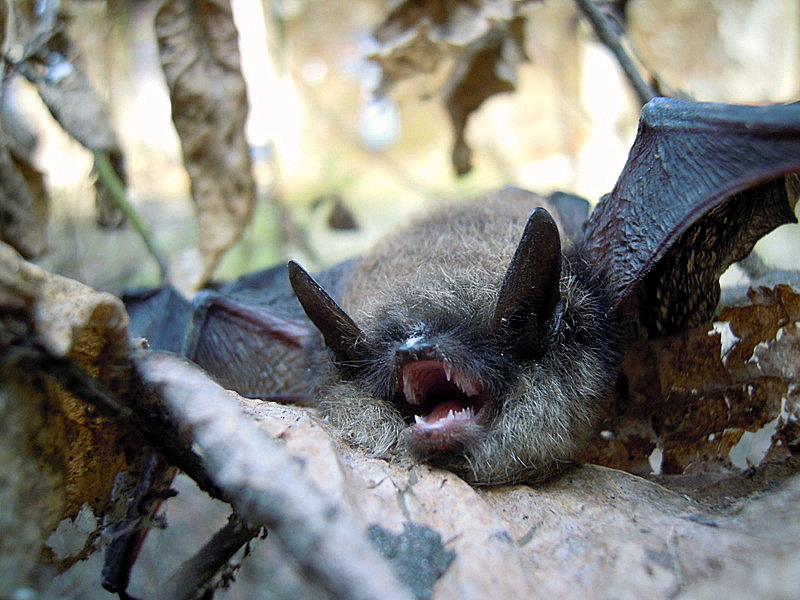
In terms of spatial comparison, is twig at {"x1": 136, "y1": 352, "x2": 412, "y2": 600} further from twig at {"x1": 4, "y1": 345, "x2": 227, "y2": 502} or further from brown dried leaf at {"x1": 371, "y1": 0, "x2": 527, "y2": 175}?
brown dried leaf at {"x1": 371, "y1": 0, "x2": 527, "y2": 175}

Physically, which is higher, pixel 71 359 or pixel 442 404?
pixel 71 359

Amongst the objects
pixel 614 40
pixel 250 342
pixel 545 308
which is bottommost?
pixel 250 342

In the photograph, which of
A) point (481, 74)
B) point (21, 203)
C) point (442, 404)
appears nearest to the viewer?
point (442, 404)

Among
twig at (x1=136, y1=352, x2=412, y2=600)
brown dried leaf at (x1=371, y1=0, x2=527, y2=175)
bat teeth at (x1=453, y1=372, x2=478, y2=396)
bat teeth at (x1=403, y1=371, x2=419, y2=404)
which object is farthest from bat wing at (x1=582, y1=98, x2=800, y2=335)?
brown dried leaf at (x1=371, y1=0, x2=527, y2=175)

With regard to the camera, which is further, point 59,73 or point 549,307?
point 59,73

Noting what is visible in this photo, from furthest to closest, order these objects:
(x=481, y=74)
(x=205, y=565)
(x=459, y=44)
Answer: (x=481, y=74) → (x=459, y=44) → (x=205, y=565)

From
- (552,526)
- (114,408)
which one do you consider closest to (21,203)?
(114,408)

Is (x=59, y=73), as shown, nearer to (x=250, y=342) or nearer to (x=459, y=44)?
(x=250, y=342)

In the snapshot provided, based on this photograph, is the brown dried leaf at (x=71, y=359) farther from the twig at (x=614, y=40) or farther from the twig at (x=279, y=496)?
the twig at (x=614, y=40)
